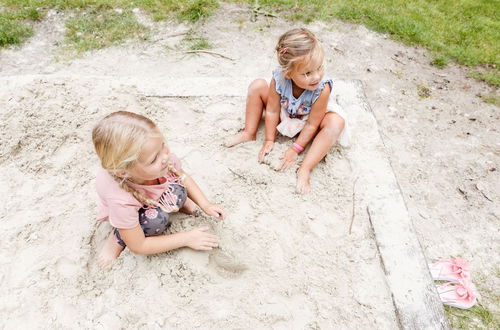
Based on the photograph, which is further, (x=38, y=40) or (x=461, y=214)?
(x=38, y=40)

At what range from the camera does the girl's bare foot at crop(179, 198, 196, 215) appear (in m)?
2.15

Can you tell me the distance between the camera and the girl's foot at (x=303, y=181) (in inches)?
89.7

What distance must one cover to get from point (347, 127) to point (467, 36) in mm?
2486

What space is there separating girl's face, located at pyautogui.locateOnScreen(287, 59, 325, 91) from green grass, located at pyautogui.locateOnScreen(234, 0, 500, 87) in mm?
2108

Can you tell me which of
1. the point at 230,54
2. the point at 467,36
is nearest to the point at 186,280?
the point at 230,54

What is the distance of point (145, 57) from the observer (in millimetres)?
3707

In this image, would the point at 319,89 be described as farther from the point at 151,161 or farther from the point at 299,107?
the point at 151,161

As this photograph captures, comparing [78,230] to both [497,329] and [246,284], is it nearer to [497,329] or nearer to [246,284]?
[246,284]

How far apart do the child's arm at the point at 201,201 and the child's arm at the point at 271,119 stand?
515mm

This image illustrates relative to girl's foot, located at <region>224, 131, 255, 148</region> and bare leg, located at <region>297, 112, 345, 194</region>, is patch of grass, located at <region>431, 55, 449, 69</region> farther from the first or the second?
girl's foot, located at <region>224, 131, 255, 148</region>

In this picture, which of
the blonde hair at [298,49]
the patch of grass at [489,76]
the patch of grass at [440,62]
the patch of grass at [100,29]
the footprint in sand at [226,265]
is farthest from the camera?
the patch of grass at [100,29]

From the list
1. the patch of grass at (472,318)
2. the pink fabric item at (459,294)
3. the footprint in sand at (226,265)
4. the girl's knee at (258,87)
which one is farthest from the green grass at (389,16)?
the footprint in sand at (226,265)

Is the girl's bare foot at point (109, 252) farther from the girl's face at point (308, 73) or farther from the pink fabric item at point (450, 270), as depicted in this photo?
the pink fabric item at point (450, 270)

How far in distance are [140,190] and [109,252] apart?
1.35ft
